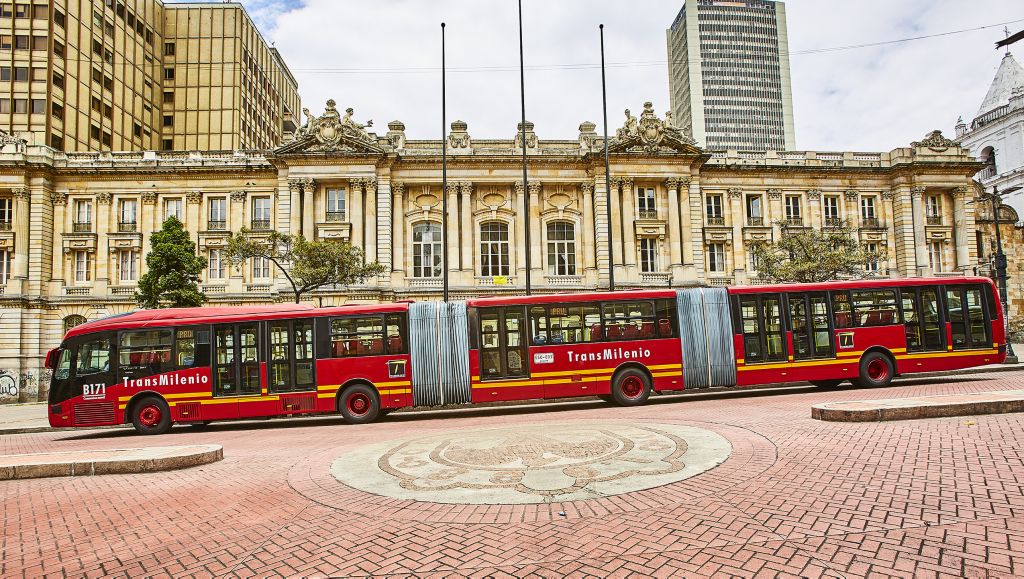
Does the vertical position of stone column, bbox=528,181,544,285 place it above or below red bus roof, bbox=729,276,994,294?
above

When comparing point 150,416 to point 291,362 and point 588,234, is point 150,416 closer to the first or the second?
point 291,362

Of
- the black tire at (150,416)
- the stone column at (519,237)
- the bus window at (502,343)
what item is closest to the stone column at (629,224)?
the stone column at (519,237)

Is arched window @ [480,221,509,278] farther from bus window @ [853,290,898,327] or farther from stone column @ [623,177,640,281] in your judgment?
bus window @ [853,290,898,327]

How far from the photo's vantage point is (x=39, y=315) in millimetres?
36875

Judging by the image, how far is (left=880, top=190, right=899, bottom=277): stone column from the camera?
41.7 metres

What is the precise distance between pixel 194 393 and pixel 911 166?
4657 centimetres

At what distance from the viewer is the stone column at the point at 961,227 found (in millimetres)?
41031

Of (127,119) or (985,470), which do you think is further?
(127,119)

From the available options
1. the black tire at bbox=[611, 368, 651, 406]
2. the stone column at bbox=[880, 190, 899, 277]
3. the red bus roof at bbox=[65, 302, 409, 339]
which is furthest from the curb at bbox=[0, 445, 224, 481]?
the stone column at bbox=[880, 190, 899, 277]

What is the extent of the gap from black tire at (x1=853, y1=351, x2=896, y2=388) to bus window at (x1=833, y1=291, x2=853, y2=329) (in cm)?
121

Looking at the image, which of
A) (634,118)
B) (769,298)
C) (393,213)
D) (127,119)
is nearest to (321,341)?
(769,298)

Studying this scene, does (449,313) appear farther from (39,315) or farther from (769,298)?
(39,315)

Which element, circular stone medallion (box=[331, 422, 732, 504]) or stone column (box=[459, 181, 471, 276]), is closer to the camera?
circular stone medallion (box=[331, 422, 732, 504])

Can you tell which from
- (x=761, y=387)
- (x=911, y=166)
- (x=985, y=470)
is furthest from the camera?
(x=911, y=166)
